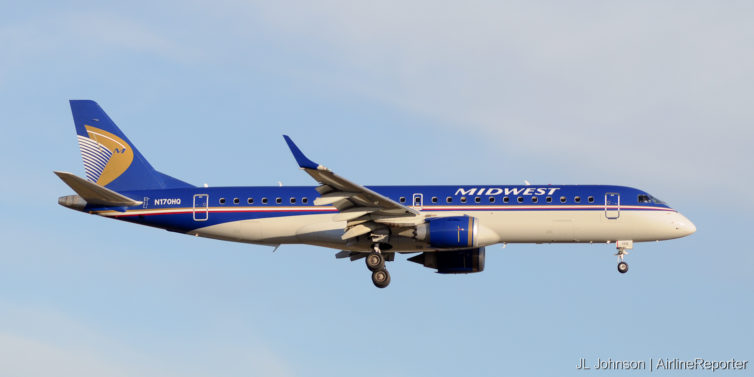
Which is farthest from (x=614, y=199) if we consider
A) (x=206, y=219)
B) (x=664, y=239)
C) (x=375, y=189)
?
(x=206, y=219)

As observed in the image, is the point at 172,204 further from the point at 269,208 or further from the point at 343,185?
the point at 343,185

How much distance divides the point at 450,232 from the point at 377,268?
4259 mm

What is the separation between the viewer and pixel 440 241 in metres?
50.2

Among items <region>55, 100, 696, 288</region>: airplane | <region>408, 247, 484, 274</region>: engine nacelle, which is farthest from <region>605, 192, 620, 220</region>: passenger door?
<region>408, 247, 484, 274</region>: engine nacelle

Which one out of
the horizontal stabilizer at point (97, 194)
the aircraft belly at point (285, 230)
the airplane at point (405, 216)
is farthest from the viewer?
the aircraft belly at point (285, 230)

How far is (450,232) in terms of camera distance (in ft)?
164

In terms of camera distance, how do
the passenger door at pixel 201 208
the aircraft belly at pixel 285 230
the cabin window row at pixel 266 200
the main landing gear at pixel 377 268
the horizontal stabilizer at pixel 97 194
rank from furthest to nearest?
the passenger door at pixel 201 208, the cabin window row at pixel 266 200, the aircraft belly at pixel 285 230, the main landing gear at pixel 377 268, the horizontal stabilizer at pixel 97 194

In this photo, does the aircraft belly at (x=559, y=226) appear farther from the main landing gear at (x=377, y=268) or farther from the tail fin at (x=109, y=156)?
the tail fin at (x=109, y=156)

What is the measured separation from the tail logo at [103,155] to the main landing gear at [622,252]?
24458 mm

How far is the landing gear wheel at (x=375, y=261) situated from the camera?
52094mm

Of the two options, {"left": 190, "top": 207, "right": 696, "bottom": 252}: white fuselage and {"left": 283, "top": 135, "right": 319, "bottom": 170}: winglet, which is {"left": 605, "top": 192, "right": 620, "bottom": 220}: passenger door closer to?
{"left": 190, "top": 207, "right": 696, "bottom": 252}: white fuselage

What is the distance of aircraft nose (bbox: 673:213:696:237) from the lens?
174 feet

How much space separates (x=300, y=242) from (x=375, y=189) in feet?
14.3

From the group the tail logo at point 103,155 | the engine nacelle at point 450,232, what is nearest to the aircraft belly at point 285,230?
the engine nacelle at point 450,232
